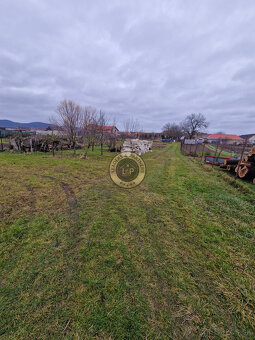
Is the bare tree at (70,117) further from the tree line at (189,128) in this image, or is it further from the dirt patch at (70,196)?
the tree line at (189,128)

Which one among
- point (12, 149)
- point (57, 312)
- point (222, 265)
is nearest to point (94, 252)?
point (57, 312)

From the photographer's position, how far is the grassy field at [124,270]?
1.22 meters

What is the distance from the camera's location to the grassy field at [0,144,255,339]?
122 cm

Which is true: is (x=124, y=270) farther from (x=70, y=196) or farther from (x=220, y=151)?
(x=220, y=151)

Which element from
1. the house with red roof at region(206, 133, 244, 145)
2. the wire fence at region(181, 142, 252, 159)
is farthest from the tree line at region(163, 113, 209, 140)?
the wire fence at region(181, 142, 252, 159)

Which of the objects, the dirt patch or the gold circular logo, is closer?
the dirt patch

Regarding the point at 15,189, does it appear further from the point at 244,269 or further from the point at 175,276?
the point at 244,269

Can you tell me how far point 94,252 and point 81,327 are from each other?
79cm

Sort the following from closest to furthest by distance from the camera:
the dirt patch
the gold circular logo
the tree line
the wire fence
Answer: the dirt patch
the gold circular logo
the wire fence
the tree line

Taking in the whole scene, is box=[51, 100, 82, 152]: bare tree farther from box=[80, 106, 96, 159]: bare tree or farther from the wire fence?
the wire fence

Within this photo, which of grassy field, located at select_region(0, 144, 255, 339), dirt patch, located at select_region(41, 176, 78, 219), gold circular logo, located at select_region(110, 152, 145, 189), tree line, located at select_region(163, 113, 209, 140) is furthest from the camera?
tree line, located at select_region(163, 113, 209, 140)

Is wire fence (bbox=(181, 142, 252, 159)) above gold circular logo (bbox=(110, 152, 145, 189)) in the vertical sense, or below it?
above

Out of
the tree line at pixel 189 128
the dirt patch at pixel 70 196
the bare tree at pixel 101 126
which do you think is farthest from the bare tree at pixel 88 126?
the tree line at pixel 189 128

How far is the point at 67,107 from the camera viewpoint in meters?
11.7
